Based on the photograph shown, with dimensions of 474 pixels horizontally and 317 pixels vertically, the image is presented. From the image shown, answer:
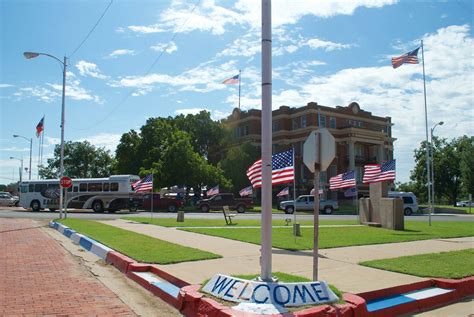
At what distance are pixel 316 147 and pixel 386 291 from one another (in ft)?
8.34

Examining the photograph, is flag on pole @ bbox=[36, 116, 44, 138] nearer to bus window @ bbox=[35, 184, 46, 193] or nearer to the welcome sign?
bus window @ bbox=[35, 184, 46, 193]

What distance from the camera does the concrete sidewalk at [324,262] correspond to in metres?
8.10

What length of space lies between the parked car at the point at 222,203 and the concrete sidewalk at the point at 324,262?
29.8 m

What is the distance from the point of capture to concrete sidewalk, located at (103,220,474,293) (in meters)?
8.10

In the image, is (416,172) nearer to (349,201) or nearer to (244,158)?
(349,201)

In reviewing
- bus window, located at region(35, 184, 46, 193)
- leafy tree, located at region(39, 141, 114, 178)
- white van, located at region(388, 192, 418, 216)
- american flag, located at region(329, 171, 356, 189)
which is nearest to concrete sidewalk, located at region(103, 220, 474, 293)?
american flag, located at region(329, 171, 356, 189)

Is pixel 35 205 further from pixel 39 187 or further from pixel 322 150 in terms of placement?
pixel 322 150

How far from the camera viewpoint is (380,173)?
2247 cm

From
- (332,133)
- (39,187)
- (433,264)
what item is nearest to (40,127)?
(39,187)

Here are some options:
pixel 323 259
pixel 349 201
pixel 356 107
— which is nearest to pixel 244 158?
pixel 349 201

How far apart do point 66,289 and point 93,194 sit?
110ft

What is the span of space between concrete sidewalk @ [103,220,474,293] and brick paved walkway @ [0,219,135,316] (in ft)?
4.89

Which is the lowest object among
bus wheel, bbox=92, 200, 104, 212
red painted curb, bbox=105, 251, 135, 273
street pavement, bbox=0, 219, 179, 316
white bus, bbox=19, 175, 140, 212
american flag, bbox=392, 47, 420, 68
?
street pavement, bbox=0, 219, 179, 316

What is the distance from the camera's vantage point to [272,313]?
5.80 m
